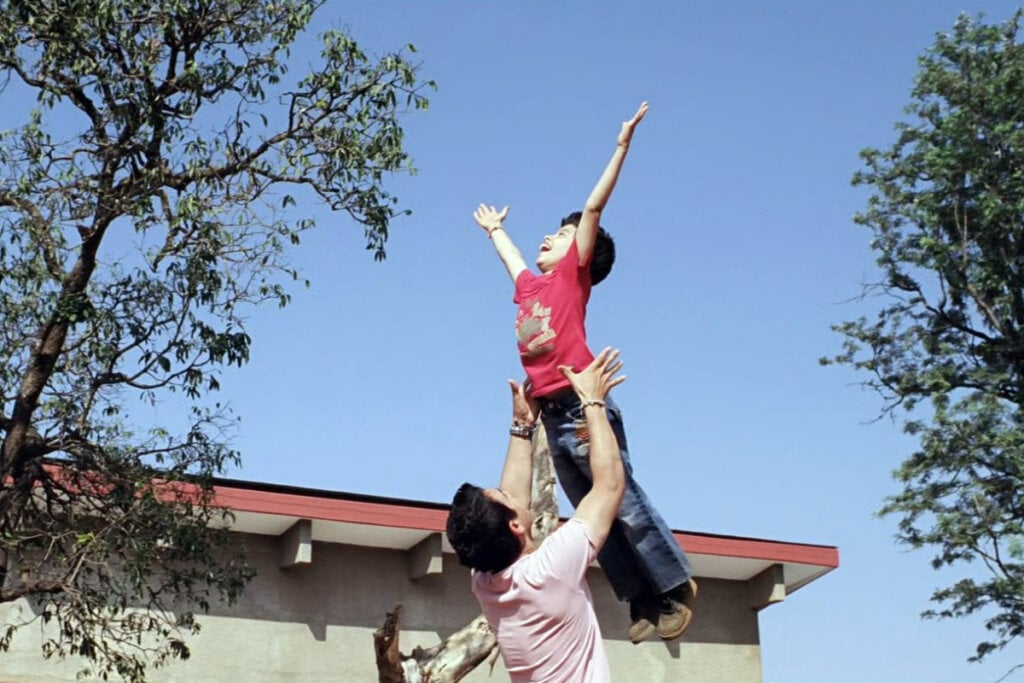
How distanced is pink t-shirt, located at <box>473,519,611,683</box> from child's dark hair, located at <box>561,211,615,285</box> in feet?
5.82

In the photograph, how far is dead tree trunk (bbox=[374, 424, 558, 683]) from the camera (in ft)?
29.2

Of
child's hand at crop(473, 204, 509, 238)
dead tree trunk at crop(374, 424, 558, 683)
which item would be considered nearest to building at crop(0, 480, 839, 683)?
dead tree trunk at crop(374, 424, 558, 683)

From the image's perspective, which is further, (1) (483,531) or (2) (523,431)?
(2) (523,431)

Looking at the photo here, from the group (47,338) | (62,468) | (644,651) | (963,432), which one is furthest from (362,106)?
(963,432)

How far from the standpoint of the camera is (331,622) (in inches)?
599

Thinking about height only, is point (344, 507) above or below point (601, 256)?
above

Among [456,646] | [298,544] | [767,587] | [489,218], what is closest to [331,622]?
[298,544]

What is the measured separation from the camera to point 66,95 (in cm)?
1062

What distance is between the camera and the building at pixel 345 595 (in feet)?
47.0

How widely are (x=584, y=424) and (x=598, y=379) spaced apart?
64cm

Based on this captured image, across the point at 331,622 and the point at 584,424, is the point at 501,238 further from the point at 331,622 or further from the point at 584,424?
the point at 331,622

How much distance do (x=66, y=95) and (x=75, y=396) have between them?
7.66 feet

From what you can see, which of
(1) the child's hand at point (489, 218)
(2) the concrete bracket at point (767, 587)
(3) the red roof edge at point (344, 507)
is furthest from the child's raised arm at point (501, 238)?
(2) the concrete bracket at point (767, 587)

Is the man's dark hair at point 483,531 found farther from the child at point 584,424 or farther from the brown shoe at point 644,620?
the brown shoe at point 644,620
